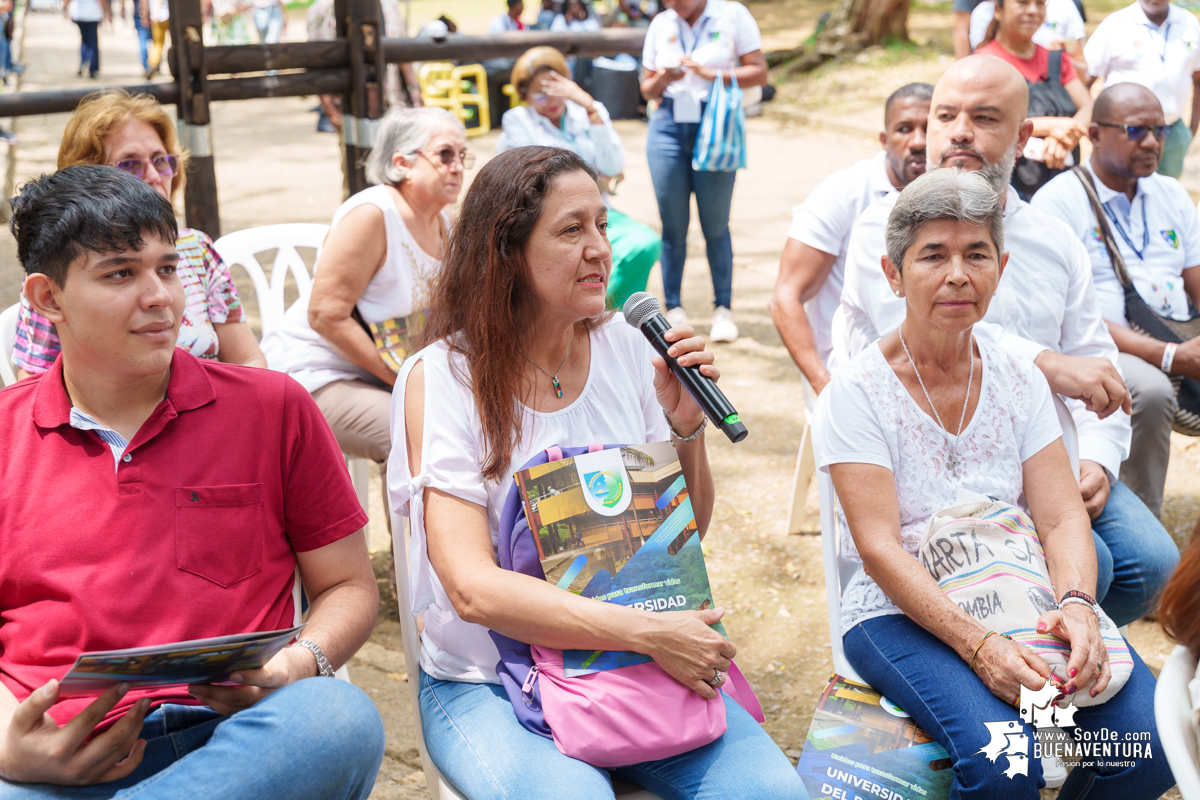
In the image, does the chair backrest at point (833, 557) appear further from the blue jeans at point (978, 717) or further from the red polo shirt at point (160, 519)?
the red polo shirt at point (160, 519)

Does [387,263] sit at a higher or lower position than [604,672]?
higher

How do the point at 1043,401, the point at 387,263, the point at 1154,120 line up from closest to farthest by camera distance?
1. the point at 1043,401
2. the point at 387,263
3. the point at 1154,120

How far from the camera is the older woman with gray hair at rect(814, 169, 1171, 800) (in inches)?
84.5

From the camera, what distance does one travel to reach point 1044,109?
502 cm

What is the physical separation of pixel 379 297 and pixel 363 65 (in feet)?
9.76

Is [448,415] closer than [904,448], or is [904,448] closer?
[448,415]

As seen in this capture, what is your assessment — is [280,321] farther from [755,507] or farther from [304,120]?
[304,120]

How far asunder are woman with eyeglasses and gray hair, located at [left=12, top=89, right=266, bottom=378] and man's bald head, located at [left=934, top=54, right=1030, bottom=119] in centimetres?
228

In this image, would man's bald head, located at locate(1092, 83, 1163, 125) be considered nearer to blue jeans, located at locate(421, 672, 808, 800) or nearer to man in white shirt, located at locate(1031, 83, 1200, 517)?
man in white shirt, located at locate(1031, 83, 1200, 517)

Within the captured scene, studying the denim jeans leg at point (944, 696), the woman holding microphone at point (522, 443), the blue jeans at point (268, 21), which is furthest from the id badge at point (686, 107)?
the blue jeans at point (268, 21)

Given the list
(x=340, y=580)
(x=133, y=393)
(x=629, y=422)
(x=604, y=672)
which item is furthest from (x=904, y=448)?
(x=133, y=393)

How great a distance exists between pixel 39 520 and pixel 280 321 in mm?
2070

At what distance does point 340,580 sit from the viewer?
6.80 ft

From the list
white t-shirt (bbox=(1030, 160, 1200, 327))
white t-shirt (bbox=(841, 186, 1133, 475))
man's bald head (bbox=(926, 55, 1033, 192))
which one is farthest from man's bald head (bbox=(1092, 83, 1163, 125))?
white t-shirt (bbox=(841, 186, 1133, 475))
